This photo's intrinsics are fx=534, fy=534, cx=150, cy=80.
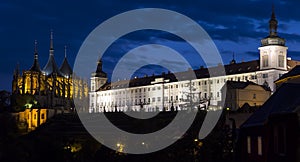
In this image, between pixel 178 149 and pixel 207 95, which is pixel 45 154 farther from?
pixel 207 95

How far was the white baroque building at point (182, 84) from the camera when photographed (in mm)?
102731

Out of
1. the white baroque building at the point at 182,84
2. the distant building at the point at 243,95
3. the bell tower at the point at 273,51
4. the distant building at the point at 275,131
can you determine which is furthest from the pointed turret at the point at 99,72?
the distant building at the point at 275,131

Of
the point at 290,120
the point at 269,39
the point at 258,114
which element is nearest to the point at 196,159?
the point at 258,114

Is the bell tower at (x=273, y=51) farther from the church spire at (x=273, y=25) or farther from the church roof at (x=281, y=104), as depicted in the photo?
the church roof at (x=281, y=104)

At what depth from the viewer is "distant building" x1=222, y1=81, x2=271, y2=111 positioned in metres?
81.9

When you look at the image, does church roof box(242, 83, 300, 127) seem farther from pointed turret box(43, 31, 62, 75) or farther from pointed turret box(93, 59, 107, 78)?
pointed turret box(93, 59, 107, 78)

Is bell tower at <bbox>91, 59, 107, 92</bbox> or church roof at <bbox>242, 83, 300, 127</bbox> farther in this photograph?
bell tower at <bbox>91, 59, 107, 92</bbox>

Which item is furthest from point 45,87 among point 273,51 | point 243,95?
point 243,95

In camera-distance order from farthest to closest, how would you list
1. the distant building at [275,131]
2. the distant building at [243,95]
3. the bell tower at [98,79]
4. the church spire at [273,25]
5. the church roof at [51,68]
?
the bell tower at [98,79]
the church roof at [51,68]
the church spire at [273,25]
the distant building at [243,95]
the distant building at [275,131]

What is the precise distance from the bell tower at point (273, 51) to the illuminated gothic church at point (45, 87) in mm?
44667

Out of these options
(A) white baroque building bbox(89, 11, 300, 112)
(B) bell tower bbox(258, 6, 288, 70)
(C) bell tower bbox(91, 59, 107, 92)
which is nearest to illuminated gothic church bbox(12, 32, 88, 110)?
(A) white baroque building bbox(89, 11, 300, 112)

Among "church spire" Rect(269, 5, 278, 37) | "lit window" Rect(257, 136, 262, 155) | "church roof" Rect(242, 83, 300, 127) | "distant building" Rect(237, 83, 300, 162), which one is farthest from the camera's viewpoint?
"church spire" Rect(269, 5, 278, 37)

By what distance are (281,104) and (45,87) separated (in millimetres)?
109599

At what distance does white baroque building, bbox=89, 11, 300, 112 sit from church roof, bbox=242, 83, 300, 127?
229ft
